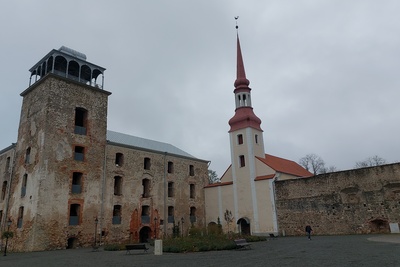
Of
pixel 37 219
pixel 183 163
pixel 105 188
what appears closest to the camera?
pixel 37 219

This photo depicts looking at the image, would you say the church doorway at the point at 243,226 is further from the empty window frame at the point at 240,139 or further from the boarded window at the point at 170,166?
the boarded window at the point at 170,166

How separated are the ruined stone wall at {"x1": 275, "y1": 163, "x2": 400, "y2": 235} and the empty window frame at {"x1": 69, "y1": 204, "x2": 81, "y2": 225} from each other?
1655 centimetres

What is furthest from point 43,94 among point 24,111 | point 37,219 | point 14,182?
point 37,219

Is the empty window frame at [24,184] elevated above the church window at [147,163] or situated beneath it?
situated beneath

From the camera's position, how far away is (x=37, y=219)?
20703 millimetres

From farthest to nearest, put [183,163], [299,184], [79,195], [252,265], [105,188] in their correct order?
[183,163], [299,184], [105,188], [79,195], [252,265]

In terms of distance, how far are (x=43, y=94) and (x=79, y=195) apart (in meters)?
8.09

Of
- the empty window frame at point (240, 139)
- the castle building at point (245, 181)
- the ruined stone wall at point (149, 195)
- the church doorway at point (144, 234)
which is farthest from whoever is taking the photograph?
the empty window frame at point (240, 139)

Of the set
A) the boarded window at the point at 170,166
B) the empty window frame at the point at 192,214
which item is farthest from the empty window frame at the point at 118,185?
the empty window frame at the point at 192,214

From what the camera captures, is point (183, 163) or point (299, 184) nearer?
point (299, 184)

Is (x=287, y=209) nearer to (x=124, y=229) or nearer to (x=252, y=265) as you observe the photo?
(x=124, y=229)

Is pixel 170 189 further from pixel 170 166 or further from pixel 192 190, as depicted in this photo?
pixel 192 190

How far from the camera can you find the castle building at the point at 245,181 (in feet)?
94.3

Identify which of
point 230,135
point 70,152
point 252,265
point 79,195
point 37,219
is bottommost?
point 252,265
